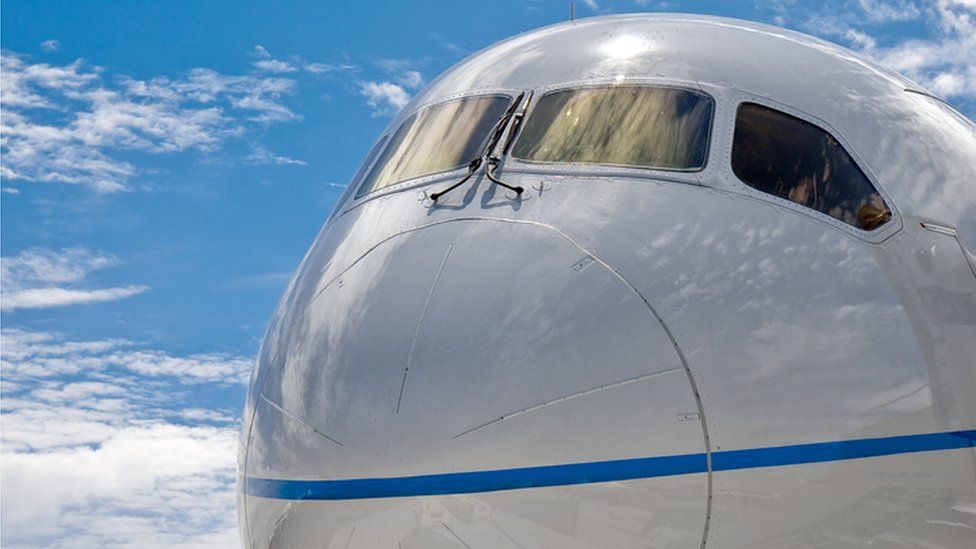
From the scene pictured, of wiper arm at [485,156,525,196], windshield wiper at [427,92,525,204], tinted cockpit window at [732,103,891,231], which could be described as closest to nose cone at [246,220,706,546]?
wiper arm at [485,156,525,196]

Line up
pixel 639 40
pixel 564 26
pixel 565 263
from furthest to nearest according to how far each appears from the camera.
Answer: pixel 564 26
pixel 639 40
pixel 565 263

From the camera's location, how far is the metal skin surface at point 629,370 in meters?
7.38

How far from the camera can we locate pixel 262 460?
8656mm

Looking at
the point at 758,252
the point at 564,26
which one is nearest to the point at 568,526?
the point at 758,252

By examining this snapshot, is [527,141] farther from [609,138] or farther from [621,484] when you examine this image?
[621,484]

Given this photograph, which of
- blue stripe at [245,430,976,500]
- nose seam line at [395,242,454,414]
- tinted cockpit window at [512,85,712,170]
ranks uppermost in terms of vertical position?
tinted cockpit window at [512,85,712,170]

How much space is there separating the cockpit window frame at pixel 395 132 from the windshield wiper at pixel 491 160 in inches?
2.1

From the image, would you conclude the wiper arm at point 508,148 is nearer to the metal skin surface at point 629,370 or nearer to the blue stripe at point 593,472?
the metal skin surface at point 629,370

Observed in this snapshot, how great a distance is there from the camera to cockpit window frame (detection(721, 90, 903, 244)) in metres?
8.54

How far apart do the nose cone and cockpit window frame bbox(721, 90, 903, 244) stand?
127 centimetres

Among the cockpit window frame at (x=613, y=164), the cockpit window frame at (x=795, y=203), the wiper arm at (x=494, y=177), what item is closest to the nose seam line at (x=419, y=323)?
the wiper arm at (x=494, y=177)

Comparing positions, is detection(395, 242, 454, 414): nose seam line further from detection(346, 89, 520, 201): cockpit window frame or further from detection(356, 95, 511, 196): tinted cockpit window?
detection(356, 95, 511, 196): tinted cockpit window

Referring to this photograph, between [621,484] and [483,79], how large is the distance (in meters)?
3.75

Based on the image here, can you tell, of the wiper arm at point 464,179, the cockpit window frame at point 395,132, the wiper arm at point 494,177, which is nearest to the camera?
the wiper arm at point 494,177
